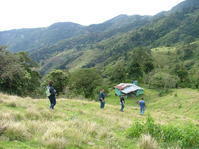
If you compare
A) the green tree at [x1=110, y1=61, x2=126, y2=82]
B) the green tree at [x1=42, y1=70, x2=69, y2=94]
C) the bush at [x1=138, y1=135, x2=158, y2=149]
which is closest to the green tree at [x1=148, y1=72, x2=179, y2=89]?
the green tree at [x1=110, y1=61, x2=126, y2=82]

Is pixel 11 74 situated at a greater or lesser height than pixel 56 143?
greater

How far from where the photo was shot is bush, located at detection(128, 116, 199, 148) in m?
6.79

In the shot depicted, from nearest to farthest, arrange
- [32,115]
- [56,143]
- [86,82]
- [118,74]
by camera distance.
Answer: [56,143] → [32,115] → [86,82] → [118,74]

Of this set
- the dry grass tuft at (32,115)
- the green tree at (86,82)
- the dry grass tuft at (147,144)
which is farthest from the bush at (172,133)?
the green tree at (86,82)

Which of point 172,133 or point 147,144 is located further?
point 172,133

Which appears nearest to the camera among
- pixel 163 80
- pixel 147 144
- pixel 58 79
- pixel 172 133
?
pixel 147 144

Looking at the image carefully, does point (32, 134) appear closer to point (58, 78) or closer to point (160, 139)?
point (160, 139)

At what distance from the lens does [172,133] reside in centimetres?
721

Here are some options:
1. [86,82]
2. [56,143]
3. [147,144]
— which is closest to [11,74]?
[56,143]

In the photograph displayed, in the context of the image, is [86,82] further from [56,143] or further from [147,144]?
[56,143]

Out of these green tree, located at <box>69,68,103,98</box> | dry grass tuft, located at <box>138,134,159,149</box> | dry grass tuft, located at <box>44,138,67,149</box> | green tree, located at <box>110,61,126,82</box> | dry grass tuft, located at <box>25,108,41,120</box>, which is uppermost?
green tree, located at <box>110,61,126,82</box>

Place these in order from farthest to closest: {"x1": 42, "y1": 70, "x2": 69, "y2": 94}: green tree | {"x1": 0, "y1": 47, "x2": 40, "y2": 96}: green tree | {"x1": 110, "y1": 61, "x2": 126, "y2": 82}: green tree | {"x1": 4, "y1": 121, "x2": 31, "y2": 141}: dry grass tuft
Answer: {"x1": 110, "y1": 61, "x2": 126, "y2": 82}: green tree
{"x1": 42, "y1": 70, "x2": 69, "y2": 94}: green tree
{"x1": 0, "y1": 47, "x2": 40, "y2": 96}: green tree
{"x1": 4, "y1": 121, "x2": 31, "y2": 141}: dry grass tuft

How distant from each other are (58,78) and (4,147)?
42612 millimetres

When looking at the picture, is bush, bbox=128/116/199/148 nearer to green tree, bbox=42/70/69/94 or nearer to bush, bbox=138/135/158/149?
bush, bbox=138/135/158/149
